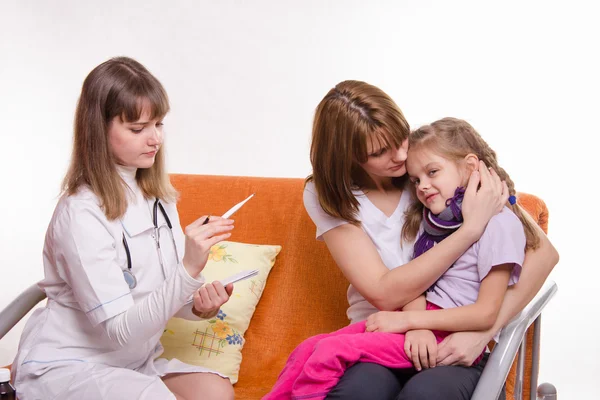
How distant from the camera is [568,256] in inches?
124

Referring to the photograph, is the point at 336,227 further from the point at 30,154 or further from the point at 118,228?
the point at 30,154

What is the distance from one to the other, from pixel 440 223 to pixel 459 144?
0.20 m

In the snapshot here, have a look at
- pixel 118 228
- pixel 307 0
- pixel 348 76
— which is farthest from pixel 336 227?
pixel 307 0

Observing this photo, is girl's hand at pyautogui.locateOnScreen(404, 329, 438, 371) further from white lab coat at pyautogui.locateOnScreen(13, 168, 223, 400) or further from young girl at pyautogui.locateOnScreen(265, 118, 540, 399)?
white lab coat at pyautogui.locateOnScreen(13, 168, 223, 400)

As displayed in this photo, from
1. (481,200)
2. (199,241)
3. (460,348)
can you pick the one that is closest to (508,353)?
(460,348)

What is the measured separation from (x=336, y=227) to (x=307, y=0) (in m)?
1.62

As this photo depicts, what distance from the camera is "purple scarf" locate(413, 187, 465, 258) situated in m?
1.80

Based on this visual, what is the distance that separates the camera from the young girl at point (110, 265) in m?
1.72

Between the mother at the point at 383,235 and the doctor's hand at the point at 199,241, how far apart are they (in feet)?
1.06

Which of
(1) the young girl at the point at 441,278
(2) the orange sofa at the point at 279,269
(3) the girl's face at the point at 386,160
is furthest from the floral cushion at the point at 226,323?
(3) the girl's face at the point at 386,160

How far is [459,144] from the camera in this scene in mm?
1838

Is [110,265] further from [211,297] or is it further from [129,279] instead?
[211,297]

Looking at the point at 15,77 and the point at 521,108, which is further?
the point at 15,77

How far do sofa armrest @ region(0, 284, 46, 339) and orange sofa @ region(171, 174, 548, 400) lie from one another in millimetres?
561
